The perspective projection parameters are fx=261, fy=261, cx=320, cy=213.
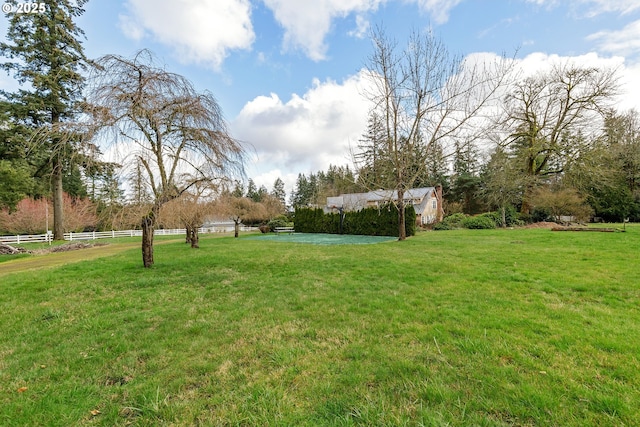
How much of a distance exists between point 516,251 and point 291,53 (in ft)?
36.7

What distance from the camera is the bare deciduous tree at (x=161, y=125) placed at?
5.34 meters

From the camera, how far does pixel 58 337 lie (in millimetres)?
A: 3000

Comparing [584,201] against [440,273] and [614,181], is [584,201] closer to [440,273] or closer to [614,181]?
[614,181]

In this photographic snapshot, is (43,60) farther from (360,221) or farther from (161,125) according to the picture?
(360,221)

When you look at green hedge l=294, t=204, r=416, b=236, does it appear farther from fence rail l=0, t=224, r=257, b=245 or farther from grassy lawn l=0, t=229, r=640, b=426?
grassy lawn l=0, t=229, r=640, b=426

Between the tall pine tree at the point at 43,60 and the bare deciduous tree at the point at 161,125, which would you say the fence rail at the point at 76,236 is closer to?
the tall pine tree at the point at 43,60

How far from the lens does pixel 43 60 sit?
46.8ft

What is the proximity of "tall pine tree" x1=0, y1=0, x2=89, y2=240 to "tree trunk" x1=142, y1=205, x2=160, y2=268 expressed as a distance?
11.9 m

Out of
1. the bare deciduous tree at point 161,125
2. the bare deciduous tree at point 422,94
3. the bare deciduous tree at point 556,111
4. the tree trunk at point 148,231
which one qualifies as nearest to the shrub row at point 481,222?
the bare deciduous tree at point 556,111

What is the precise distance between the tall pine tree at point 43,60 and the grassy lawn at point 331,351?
582 inches

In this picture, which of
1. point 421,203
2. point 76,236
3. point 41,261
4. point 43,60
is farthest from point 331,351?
point 421,203

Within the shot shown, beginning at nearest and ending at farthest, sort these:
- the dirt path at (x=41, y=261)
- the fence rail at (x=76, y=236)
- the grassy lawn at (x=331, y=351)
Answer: the grassy lawn at (x=331, y=351), the dirt path at (x=41, y=261), the fence rail at (x=76, y=236)

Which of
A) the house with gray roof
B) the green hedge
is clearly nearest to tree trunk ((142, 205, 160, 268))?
the green hedge

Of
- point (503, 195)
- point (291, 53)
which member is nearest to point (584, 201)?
point (503, 195)
